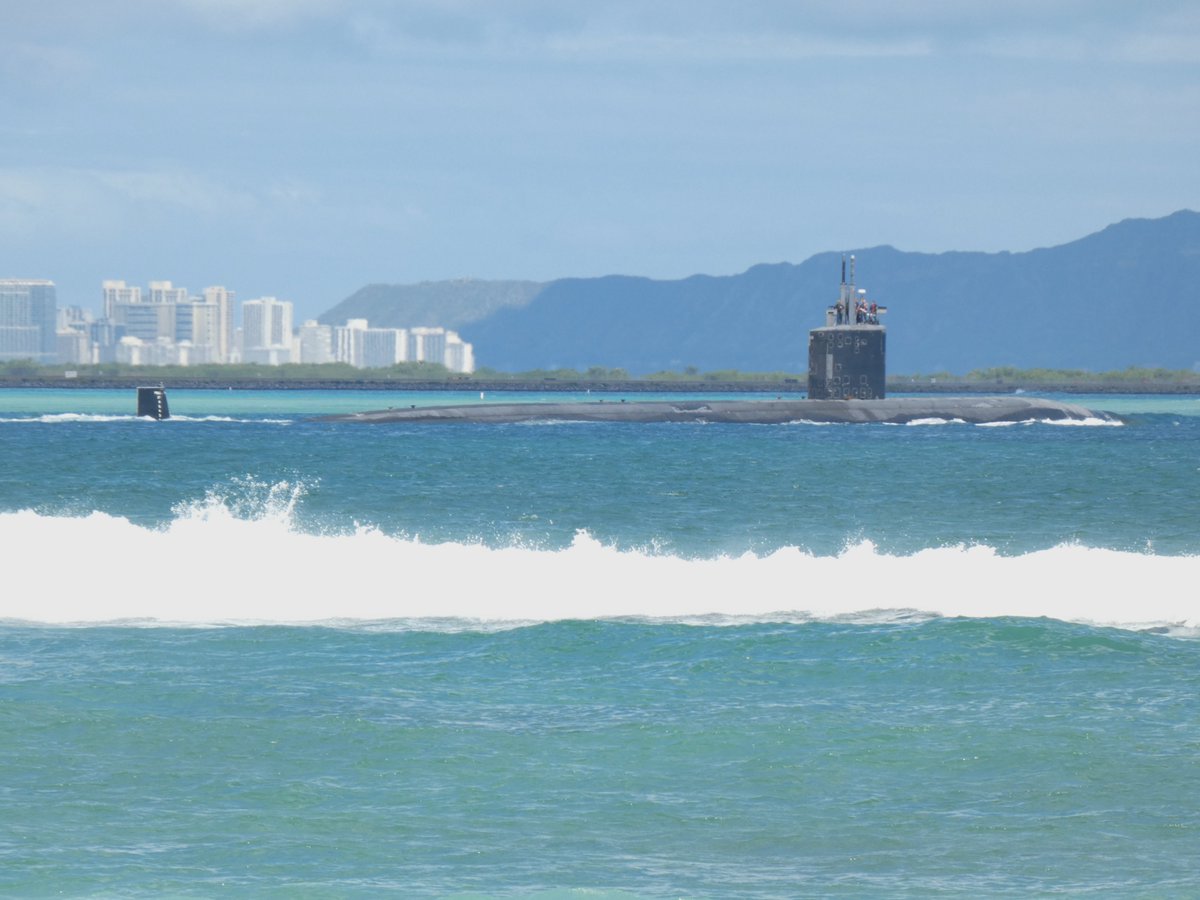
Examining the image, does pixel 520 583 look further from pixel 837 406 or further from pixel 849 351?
pixel 837 406

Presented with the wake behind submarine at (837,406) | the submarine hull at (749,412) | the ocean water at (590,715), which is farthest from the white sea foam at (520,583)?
the submarine hull at (749,412)

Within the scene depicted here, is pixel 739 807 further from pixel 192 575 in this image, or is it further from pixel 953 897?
pixel 192 575

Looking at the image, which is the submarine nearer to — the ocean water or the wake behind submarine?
the wake behind submarine

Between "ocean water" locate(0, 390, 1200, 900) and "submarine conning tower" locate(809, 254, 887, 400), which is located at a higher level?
"submarine conning tower" locate(809, 254, 887, 400)

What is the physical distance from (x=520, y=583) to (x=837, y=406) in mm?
61162

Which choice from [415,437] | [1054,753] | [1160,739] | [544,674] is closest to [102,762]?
[544,674]

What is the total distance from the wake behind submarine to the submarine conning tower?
5cm

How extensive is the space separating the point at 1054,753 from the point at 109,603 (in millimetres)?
14371

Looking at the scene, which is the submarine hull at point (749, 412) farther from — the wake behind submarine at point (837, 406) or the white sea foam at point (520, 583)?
the white sea foam at point (520, 583)

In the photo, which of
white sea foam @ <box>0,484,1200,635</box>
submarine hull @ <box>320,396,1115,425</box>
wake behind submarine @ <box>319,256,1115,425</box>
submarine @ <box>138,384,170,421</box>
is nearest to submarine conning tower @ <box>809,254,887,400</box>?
wake behind submarine @ <box>319,256,1115,425</box>

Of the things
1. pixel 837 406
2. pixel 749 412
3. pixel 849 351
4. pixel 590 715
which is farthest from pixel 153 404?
pixel 590 715

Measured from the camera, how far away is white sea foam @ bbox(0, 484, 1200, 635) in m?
23.7

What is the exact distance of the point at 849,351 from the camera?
3302 inches

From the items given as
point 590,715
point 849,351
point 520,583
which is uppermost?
point 849,351
